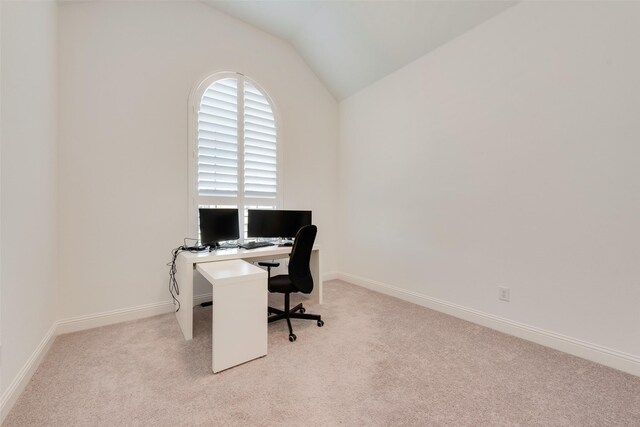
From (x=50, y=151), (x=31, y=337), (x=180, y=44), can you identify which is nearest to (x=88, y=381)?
(x=31, y=337)

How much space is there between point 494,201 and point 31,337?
3.76 metres

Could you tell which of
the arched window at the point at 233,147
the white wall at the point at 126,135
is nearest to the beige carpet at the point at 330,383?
the white wall at the point at 126,135

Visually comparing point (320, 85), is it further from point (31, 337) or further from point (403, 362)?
point (31, 337)

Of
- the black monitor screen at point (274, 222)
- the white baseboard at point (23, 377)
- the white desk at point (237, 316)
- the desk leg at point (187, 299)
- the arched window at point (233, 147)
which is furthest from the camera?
the black monitor screen at point (274, 222)

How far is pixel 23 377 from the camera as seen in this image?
5.21 ft

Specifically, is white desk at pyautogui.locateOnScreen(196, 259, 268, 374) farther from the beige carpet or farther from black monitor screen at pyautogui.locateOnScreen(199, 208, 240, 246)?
black monitor screen at pyautogui.locateOnScreen(199, 208, 240, 246)

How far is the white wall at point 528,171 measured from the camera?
71.7 inches

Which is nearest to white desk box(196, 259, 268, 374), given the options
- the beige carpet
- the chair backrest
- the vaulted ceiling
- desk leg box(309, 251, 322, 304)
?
the beige carpet

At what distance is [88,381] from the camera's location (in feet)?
5.49

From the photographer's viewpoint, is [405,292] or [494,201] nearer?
[494,201]

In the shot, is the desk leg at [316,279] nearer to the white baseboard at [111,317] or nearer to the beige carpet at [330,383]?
the beige carpet at [330,383]

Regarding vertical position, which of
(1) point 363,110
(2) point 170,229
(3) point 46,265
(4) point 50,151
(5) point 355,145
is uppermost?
(1) point 363,110

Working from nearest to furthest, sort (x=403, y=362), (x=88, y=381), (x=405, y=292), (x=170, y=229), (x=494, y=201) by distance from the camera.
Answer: (x=88, y=381) < (x=403, y=362) < (x=494, y=201) < (x=170, y=229) < (x=405, y=292)

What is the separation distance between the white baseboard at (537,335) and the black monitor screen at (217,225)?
6.99 ft
